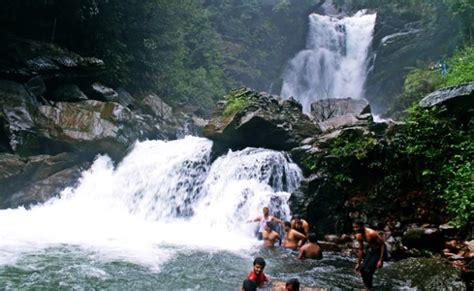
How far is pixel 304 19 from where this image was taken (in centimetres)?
3516

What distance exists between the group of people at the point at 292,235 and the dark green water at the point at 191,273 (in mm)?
280

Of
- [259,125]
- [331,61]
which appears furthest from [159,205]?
[331,61]

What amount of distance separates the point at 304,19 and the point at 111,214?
2668cm

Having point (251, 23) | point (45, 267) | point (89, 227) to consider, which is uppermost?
point (251, 23)

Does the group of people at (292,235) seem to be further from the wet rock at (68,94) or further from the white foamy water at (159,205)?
the wet rock at (68,94)

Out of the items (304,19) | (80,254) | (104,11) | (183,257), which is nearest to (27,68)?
(104,11)

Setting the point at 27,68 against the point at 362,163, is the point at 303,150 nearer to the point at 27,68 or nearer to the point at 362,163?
the point at 362,163

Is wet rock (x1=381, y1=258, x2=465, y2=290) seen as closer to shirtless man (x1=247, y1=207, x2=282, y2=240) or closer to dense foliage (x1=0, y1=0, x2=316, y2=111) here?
shirtless man (x1=247, y1=207, x2=282, y2=240)

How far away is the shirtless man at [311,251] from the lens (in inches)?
363

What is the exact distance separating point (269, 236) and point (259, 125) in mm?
4901

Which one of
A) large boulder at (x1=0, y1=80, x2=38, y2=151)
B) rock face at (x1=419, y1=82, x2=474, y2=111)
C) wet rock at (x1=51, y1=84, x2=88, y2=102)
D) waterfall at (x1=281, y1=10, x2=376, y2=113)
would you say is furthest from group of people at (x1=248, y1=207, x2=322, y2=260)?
waterfall at (x1=281, y1=10, x2=376, y2=113)

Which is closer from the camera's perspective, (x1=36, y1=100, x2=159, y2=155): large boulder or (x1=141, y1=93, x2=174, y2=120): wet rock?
(x1=36, y1=100, x2=159, y2=155): large boulder

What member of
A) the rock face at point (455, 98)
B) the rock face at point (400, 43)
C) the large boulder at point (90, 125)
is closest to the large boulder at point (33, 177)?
the large boulder at point (90, 125)

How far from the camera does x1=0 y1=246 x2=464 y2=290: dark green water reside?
7.28 m
